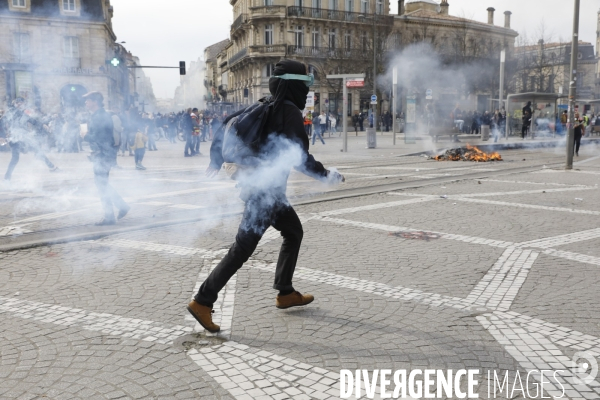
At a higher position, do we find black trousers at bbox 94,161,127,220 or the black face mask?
the black face mask

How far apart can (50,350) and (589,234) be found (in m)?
6.22

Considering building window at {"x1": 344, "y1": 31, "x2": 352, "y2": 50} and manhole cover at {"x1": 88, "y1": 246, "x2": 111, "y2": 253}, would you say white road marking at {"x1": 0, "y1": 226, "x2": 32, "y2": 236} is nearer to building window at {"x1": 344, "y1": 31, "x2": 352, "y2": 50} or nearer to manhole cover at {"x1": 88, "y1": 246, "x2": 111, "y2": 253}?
manhole cover at {"x1": 88, "y1": 246, "x2": 111, "y2": 253}

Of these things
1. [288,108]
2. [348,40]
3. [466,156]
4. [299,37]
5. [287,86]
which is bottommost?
[466,156]

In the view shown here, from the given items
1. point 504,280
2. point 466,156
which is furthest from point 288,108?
point 466,156

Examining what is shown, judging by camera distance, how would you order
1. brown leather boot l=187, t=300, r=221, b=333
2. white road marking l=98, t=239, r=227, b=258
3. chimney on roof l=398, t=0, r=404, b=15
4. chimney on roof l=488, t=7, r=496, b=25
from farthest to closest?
chimney on roof l=488, t=7, r=496, b=25 < chimney on roof l=398, t=0, r=404, b=15 < white road marking l=98, t=239, r=227, b=258 < brown leather boot l=187, t=300, r=221, b=333

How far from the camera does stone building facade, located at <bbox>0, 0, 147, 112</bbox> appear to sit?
9.96m

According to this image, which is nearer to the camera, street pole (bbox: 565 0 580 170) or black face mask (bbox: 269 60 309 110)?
black face mask (bbox: 269 60 309 110)

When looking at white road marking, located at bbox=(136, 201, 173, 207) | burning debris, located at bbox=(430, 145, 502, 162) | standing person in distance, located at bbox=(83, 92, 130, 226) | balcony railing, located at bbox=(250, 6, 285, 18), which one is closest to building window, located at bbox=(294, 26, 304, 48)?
balcony railing, located at bbox=(250, 6, 285, 18)

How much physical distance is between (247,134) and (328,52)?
122ft

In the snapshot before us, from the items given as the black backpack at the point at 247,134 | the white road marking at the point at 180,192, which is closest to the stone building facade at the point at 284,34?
the white road marking at the point at 180,192

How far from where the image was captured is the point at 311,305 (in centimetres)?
446

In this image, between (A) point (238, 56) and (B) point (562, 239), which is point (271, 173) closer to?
(B) point (562, 239)

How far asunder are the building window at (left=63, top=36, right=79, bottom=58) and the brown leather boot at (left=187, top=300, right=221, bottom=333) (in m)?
9.52

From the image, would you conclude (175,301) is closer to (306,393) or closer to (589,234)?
(306,393)
